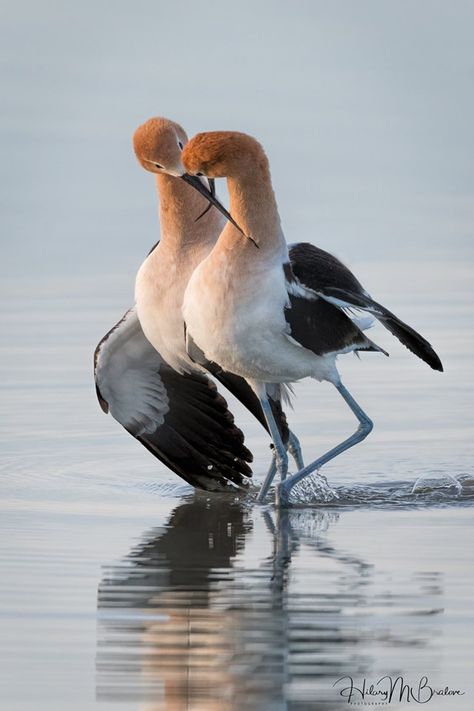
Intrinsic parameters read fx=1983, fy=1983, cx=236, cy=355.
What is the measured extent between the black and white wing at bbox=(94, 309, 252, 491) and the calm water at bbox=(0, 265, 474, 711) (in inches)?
7.1

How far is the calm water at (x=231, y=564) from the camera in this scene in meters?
7.31

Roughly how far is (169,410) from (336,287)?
7.65ft

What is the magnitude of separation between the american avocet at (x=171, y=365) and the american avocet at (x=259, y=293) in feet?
1.61

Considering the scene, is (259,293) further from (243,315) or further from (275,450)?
(275,450)

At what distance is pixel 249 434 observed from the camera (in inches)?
502

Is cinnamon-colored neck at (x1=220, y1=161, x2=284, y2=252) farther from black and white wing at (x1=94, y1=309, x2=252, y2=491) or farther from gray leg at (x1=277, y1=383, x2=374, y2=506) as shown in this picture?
black and white wing at (x1=94, y1=309, x2=252, y2=491)

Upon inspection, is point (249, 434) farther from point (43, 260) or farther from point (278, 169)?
point (278, 169)

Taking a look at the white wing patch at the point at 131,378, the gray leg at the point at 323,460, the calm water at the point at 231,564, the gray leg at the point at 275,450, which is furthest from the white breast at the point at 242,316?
the white wing patch at the point at 131,378

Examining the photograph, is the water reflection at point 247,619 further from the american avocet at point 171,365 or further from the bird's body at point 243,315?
the american avocet at point 171,365

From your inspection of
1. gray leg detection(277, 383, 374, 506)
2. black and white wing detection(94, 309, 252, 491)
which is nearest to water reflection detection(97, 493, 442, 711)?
gray leg detection(277, 383, 374, 506)

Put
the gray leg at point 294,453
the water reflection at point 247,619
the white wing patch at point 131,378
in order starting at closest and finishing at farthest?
the water reflection at point 247,619 → the gray leg at point 294,453 → the white wing patch at point 131,378

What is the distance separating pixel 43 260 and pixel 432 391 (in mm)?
7913

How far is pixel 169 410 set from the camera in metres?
12.1

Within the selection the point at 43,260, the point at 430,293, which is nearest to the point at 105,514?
the point at 430,293
